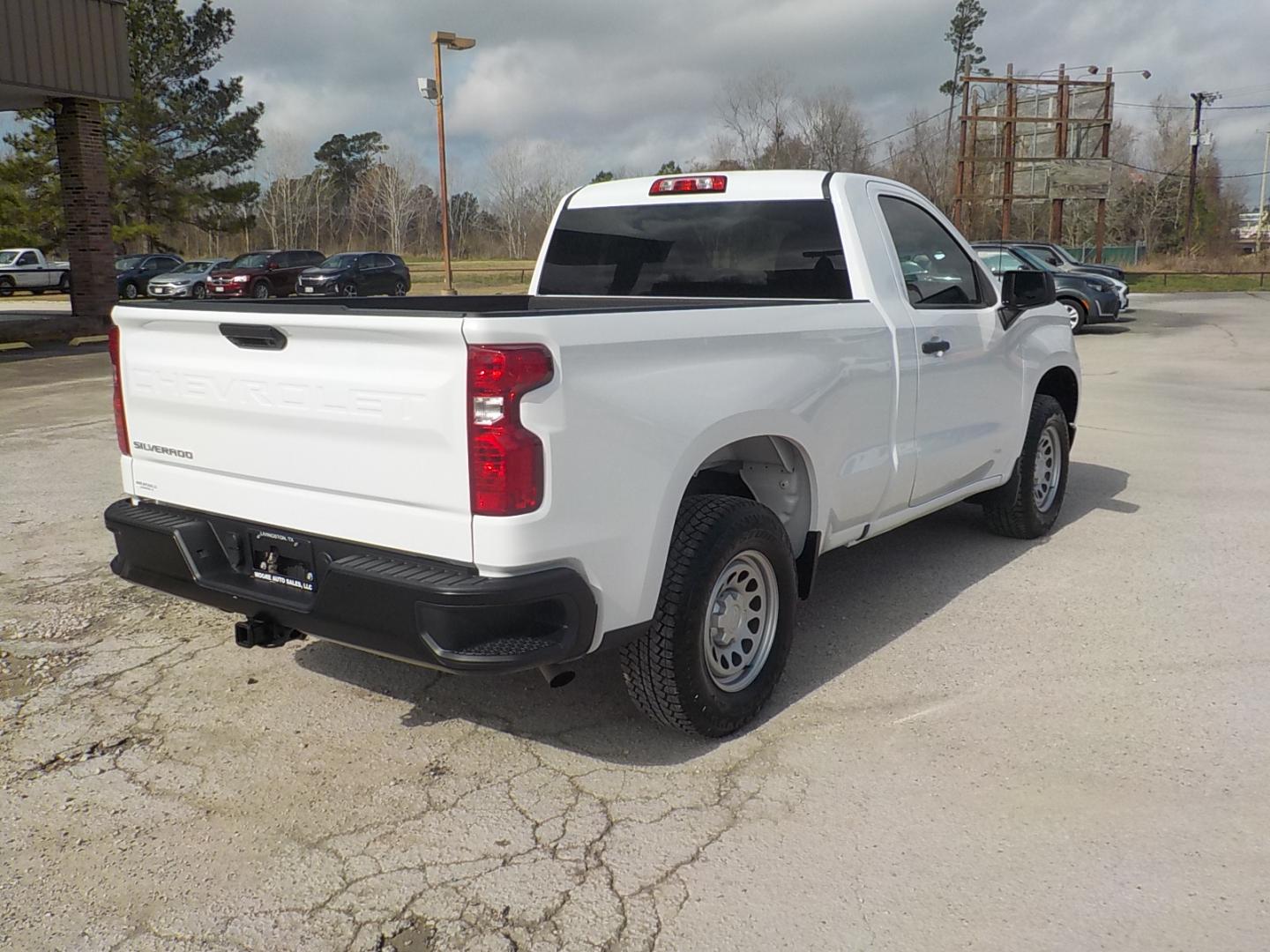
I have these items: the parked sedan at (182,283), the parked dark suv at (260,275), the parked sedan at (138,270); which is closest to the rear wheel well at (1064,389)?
the parked dark suv at (260,275)

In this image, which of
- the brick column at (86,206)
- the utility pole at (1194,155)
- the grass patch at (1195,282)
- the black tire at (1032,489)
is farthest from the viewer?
the utility pole at (1194,155)

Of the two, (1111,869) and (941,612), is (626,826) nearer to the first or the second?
(1111,869)

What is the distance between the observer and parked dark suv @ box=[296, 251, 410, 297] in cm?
3228

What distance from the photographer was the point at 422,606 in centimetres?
292

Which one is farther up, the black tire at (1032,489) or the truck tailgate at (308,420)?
the truck tailgate at (308,420)

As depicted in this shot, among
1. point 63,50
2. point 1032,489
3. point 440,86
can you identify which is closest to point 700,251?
point 1032,489

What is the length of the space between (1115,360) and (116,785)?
1597 cm

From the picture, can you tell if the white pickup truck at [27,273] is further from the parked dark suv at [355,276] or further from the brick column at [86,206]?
the brick column at [86,206]

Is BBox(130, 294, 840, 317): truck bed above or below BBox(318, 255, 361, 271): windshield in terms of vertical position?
below

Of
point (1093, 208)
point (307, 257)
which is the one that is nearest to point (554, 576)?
point (307, 257)

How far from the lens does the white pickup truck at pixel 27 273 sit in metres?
37.4

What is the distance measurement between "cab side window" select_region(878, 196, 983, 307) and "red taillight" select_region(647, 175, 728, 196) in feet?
2.36

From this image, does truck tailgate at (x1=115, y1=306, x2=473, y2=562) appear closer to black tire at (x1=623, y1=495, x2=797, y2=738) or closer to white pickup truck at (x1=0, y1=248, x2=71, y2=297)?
black tire at (x1=623, y1=495, x2=797, y2=738)

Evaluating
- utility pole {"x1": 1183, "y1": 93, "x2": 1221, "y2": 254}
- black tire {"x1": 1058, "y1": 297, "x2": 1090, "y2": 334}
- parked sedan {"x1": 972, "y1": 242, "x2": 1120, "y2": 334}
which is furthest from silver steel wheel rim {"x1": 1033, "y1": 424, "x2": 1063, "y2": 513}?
utility pole {"x1": 1183, "y1": 93, "x2": 1221, "y2": 254}
